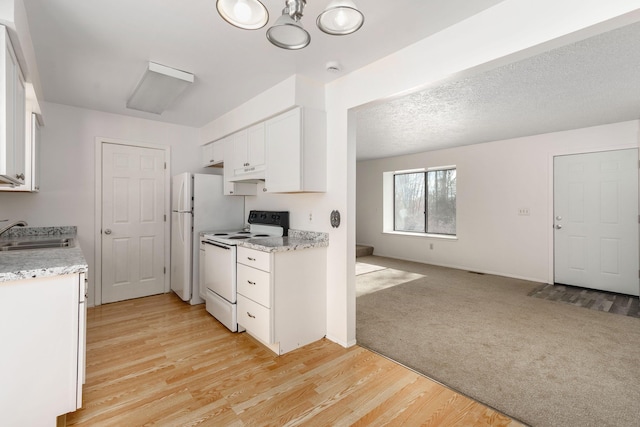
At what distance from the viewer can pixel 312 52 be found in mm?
2264

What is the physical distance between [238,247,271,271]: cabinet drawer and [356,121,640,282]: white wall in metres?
4.53

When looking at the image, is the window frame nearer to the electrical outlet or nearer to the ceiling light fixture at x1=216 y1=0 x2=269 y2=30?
the electrical outlet

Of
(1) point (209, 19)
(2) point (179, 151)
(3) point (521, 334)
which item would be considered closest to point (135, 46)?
(1) point (209, 19)

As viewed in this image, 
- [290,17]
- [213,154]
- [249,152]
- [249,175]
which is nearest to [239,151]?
[249,152]

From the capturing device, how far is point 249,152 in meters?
3.35

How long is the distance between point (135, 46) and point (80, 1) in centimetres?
49

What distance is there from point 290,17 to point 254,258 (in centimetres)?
186

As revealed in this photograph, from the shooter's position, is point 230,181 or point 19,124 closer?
point 19,124

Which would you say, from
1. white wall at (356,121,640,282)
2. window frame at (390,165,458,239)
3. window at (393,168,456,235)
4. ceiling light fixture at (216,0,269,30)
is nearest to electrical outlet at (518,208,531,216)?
white wall at (356,121,640,282)

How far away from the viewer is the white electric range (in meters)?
2.91

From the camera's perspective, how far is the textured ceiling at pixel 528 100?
2.34 meters

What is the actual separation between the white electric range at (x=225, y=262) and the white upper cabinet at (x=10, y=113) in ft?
5.28

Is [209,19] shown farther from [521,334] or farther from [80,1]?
[521,334]

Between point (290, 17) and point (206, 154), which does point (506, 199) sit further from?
point (290, 17)
